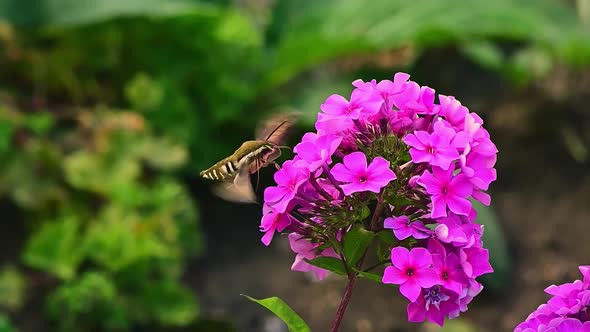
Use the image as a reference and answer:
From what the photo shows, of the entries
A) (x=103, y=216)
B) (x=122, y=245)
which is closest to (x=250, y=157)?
(x=122, y=245)

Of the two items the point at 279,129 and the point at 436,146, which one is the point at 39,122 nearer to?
the point at 279,129

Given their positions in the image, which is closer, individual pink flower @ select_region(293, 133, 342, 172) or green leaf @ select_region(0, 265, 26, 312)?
individual pink flower @ select_region(293, 133, 342, 172)

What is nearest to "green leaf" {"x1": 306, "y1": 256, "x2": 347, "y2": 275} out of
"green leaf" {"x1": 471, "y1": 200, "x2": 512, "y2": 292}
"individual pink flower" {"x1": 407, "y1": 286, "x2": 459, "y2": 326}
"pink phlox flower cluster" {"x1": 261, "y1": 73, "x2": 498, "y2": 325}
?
"pink phlox flower cluster" {"x1": 261, "y1": 73, "x2": 498, "y2": 325}

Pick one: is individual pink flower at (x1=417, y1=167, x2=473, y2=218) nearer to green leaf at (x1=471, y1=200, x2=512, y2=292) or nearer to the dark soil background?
the dark soil background

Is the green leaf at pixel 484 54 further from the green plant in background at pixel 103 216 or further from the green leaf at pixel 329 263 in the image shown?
the green leaf at pixel 329 263

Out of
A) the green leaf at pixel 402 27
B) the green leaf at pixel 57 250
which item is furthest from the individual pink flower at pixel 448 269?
the green leaf at pixel 402 27

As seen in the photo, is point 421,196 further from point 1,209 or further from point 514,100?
point 514,100
